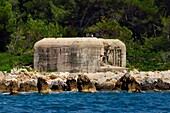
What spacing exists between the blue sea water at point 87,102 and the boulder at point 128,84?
1.14 m

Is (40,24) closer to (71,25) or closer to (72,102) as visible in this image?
(71,25)

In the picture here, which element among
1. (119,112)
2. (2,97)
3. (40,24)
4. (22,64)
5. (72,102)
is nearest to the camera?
(119,112)

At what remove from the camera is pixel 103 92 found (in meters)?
46.8

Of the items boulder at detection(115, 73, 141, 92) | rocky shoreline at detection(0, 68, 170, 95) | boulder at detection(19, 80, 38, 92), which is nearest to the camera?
rocky shoreline at detection(0, 68, 170, 95)

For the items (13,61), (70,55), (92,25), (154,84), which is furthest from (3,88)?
(92,25)

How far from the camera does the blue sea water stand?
110 ft

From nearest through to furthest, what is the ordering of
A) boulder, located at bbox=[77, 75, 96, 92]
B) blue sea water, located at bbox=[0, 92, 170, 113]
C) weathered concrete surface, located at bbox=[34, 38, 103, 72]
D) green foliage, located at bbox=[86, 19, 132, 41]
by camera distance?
blue sea water, located at bbox=[0, 92, 170, 113] < boulder, located at bbox=[77, 75, 96, 92] < weathered concrete surface, located at bbox=[34, 38, 103, 72] < green foliage, located at bbox=[86, 19, 132, 41]

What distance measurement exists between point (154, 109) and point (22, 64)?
29.9 metres

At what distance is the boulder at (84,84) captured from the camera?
149 ft

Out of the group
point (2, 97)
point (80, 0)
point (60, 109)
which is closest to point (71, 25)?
point (80, 0)

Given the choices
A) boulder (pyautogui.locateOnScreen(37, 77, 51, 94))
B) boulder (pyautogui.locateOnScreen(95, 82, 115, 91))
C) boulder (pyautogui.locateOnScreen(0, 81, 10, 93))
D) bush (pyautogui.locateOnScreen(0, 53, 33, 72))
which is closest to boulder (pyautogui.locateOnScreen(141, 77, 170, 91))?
boulder (pyautogui.locateOnScreen(95, 82, 115, 91))

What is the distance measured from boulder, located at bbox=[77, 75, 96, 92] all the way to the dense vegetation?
1638 cm

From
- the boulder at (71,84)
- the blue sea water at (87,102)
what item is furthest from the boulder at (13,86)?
the boulder at (71,84)

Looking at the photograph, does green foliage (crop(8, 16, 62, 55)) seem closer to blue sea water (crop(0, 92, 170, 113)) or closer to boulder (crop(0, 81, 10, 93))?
boulder (crop(0, 81, 10, 93))
